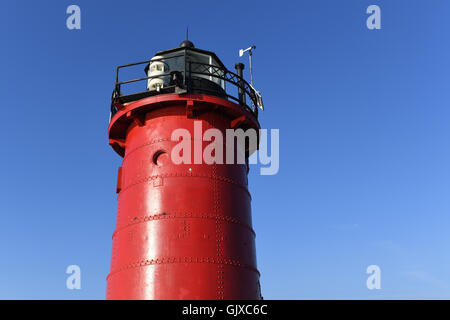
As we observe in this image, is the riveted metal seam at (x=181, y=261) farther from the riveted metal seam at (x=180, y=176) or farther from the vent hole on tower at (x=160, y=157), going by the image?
the vent hole on tower at (x=160, y=157)

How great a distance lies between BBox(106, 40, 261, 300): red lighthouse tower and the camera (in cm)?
1264

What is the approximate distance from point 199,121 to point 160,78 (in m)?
2.68

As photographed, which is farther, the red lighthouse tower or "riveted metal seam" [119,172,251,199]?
"riveted metal seam" [119,172,251,199]

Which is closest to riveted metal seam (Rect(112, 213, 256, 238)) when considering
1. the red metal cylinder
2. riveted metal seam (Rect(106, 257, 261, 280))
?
the red metal cylinder

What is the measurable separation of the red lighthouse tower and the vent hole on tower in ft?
0.10

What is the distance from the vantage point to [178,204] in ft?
43.7

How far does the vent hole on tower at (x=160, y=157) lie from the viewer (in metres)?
14.1

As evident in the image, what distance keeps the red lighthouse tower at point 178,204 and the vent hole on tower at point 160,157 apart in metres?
0.03

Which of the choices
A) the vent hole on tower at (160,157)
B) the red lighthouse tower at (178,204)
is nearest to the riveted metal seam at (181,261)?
the red lighthouse tower at (178,204)

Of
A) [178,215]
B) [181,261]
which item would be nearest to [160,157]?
[178,215]

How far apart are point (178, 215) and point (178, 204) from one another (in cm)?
34

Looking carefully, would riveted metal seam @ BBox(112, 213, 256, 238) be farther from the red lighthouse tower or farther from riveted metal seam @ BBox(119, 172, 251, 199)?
riveted metal seam @ BBox(119, 172, 251, 199)

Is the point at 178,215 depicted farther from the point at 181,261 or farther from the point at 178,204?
the point at 181,261
